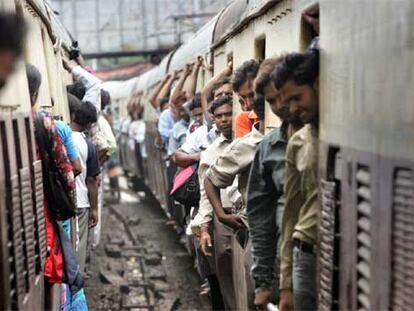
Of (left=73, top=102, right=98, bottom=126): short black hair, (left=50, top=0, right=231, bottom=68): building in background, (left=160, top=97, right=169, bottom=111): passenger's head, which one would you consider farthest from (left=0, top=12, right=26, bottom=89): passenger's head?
(left=50, top=0, right=231, bottom=68): building in background

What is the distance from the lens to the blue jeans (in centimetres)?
374

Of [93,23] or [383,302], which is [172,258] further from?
[93,23]

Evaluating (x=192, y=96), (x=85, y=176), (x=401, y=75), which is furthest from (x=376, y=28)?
(x=192, y=96)

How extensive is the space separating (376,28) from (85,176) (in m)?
4.78

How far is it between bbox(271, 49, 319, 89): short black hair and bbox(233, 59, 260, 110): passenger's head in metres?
1.53

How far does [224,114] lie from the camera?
6.47 metres

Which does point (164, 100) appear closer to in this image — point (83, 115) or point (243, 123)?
point (83, 115)

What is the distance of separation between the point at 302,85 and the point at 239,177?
1.67 m

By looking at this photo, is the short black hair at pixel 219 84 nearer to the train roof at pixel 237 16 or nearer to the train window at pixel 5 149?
the train roof at pixel 237 16

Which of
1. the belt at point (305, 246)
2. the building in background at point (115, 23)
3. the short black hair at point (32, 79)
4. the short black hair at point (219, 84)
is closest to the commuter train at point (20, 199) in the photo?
the short black hair at point (32, 79)

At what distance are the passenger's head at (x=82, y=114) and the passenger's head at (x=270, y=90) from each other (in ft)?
11.6

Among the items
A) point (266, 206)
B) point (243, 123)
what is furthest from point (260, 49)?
point (266, 206)

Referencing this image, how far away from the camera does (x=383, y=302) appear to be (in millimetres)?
2748

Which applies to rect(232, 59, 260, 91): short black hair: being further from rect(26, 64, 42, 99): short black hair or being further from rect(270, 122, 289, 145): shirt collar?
rect(26, 64, 42, 99): short black hair
